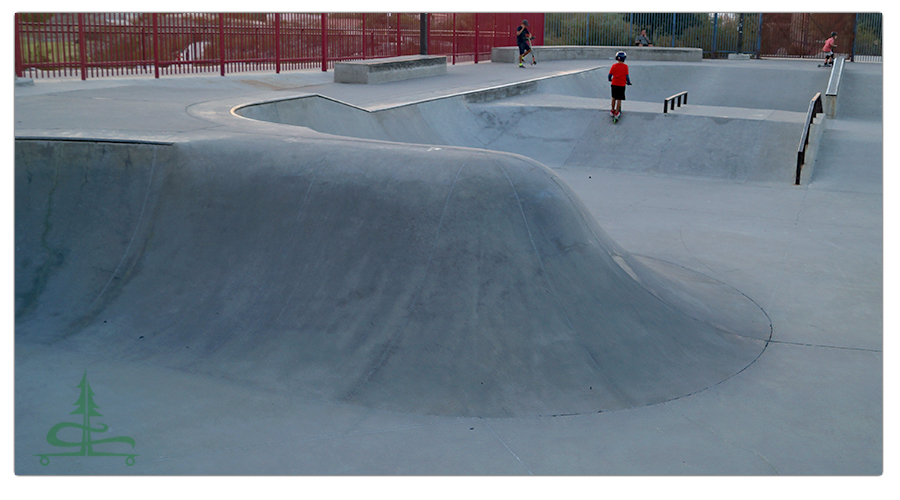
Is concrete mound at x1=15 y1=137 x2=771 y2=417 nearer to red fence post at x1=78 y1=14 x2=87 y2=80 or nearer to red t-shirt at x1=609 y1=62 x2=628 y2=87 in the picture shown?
red fence post at x1=78 y1=14 x2=87 y2=80

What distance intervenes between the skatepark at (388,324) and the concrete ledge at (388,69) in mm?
10438

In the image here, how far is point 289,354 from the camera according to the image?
567cm

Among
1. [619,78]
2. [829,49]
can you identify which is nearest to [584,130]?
[619,78]

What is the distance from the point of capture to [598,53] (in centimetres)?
3144

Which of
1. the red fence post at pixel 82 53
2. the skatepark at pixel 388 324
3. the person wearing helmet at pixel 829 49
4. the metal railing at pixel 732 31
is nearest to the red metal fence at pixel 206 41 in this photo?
the red fence post at pixel 82 53

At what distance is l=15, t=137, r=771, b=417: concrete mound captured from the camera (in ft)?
17.7

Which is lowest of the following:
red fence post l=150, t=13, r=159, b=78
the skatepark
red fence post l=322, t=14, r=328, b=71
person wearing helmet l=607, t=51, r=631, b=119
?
the skatepark

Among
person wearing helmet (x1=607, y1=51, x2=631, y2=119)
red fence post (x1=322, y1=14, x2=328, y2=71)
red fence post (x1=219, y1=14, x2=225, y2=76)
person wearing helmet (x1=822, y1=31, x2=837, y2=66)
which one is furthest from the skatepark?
person wearing helmet (x1=822, y1=31, x2=837, y2=66)

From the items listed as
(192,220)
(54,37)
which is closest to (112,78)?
(54,37)

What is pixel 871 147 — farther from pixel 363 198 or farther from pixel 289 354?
pixel 289 354

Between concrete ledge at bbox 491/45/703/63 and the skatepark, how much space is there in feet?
68.5

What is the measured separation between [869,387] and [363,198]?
439 cm

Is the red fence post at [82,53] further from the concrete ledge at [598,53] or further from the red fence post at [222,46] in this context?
the concrete ledge at [598,53]

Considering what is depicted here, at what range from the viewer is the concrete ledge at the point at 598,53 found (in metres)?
28.1
